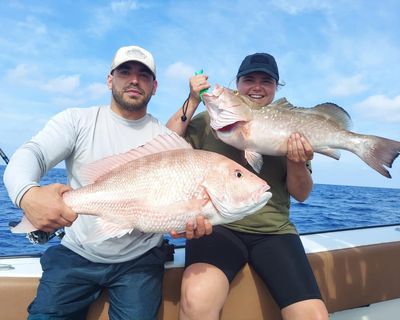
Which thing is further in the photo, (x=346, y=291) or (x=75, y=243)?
(x=346, y=291)

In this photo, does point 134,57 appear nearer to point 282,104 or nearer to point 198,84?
point 198,84

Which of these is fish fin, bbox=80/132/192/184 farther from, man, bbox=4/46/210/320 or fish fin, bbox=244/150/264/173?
fish fin, bbox=244/150/264/173

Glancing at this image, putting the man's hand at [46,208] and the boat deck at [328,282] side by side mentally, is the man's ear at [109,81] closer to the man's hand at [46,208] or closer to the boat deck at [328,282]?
the man's hand at [46,208]

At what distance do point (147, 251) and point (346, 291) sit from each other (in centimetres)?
205

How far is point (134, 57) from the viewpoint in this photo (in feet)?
Result: 8.61

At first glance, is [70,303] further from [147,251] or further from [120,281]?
[147,251]

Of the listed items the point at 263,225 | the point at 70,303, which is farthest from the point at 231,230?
the point at 70,303

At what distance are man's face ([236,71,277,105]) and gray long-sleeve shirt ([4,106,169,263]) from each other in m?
0.89

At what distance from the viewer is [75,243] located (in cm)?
246

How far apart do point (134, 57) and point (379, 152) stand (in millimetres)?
2032

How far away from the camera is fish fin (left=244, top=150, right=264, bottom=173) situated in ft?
8.32

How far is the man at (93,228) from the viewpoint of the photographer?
89.0 inches

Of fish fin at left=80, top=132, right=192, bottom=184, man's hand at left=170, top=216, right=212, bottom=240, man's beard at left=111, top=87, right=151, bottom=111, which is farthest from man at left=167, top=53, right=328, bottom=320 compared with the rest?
fish fin at left=80, top=132, right=192, bottom=184

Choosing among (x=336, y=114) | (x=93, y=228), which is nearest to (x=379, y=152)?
(x=336, y=114)
